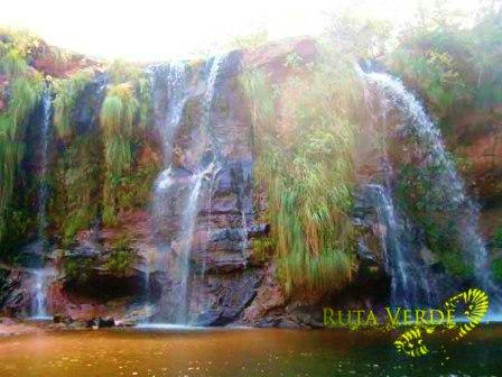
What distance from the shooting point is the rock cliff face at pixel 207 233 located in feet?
46.2

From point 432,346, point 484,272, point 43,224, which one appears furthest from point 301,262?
point 43,224

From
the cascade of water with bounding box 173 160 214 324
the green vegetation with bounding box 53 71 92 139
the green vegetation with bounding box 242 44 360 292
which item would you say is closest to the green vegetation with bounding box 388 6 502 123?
the green vegetation with bounding box 242 44 360 292

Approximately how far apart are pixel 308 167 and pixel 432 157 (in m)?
4.49

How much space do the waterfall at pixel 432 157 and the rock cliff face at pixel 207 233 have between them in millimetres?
566

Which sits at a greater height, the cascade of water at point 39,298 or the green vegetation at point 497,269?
the green vegetation at point 497,269

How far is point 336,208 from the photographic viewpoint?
13.6 metres

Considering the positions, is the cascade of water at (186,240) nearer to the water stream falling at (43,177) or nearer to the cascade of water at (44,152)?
the water stream falling at (43,177)

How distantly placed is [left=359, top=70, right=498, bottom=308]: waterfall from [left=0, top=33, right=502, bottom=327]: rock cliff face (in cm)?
57

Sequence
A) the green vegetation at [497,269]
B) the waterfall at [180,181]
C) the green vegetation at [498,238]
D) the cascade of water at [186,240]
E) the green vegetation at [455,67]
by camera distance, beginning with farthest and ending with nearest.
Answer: the green vegetation at [455,67] < the green vegetation at [498,238] < the green vegetation at [497,269] < the waterfall at [180,181] < the cascade of water at [186,240]

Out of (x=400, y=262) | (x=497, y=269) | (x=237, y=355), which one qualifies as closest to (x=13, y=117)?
(x=237, y=355)

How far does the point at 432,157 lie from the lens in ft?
55.5

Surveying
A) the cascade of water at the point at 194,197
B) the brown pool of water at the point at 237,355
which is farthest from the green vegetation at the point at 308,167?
the brown pool of water at the point at 237,355

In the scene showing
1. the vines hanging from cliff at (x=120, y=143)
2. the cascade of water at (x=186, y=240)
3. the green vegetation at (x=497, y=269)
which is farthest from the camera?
the vines hanging from cliff at (x=120, y=143)

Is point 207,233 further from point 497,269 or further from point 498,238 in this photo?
point 498,238
